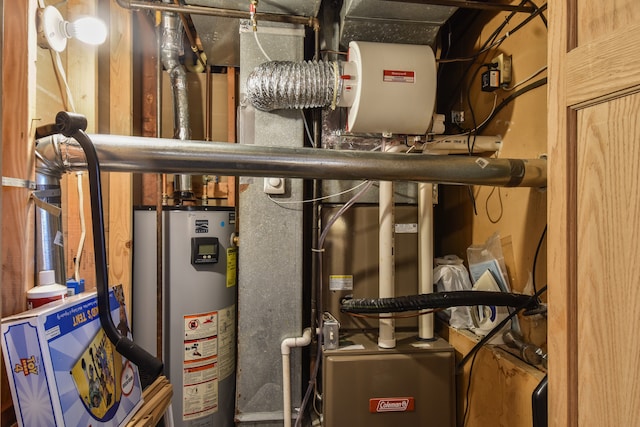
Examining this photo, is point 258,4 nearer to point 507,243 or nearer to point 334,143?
point 334,143

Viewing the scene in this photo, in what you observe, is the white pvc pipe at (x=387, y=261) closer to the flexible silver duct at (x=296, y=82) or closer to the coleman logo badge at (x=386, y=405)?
→ the coleman logo badge at (x=386, y=405)

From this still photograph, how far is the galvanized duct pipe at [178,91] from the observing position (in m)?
1.88

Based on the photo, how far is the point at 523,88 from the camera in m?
1.41

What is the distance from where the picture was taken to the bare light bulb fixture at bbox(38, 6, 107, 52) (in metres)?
0.83

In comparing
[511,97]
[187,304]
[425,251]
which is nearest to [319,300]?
[425,251]

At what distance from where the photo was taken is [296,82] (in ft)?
4.72

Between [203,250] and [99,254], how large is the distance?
107 centimetres

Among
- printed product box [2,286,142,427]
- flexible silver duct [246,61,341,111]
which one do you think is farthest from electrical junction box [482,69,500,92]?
printed product box [2,286,142,427]

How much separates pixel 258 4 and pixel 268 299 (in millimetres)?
1433

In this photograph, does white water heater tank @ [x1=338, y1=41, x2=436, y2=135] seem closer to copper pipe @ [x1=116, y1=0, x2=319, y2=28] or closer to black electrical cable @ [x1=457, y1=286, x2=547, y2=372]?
copper pipe @ [x1=116, y1=0, x2=319, y2=28]

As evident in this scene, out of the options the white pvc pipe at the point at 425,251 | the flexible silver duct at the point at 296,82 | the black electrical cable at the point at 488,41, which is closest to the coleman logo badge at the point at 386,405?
the white pvc pipe at the point at 425,251

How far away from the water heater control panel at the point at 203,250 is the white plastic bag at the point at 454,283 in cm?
121

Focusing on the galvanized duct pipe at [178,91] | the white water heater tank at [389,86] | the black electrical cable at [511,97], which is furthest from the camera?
the galvanized duct pipe at [178,91]

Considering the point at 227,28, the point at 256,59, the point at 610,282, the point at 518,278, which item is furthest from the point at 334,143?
the point at 610,282
